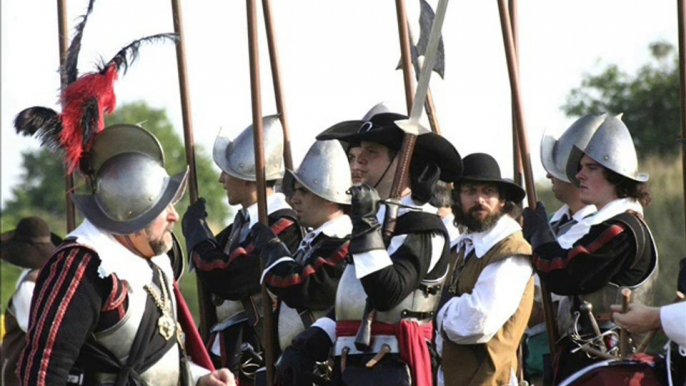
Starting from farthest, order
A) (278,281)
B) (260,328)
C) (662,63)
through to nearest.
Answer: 1. (662,63)
2. (260,328)
3. (278,281)

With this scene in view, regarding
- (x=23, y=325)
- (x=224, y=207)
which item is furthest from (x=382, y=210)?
(x=224, y=207)

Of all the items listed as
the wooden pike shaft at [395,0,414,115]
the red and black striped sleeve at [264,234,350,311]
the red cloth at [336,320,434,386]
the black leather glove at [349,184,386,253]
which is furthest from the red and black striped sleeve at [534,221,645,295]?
the wooden pike shaft at [395,0,414,115]

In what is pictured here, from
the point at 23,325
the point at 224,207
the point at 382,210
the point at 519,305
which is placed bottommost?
the point at 224,207

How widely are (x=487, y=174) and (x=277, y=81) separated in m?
2.04

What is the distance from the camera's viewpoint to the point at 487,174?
812cm

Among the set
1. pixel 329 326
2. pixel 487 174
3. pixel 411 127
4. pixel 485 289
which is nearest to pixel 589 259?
pixel 485 289

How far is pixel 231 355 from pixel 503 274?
2.11 m

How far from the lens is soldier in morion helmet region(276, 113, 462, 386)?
7.11 m

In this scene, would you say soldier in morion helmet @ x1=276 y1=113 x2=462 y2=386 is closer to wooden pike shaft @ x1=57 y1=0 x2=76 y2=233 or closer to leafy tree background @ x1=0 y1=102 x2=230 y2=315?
wooden pike shaft @ x1=57 y1=0 x2=76 y2=233

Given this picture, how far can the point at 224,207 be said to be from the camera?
5666 centimetres

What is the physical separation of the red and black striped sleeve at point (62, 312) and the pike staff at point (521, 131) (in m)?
2.63

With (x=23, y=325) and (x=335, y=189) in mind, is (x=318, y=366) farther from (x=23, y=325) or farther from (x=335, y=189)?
(x=23, y=325)

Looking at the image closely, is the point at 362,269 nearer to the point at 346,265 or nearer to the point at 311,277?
the point at 346,265

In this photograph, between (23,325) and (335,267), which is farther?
(23,325)
